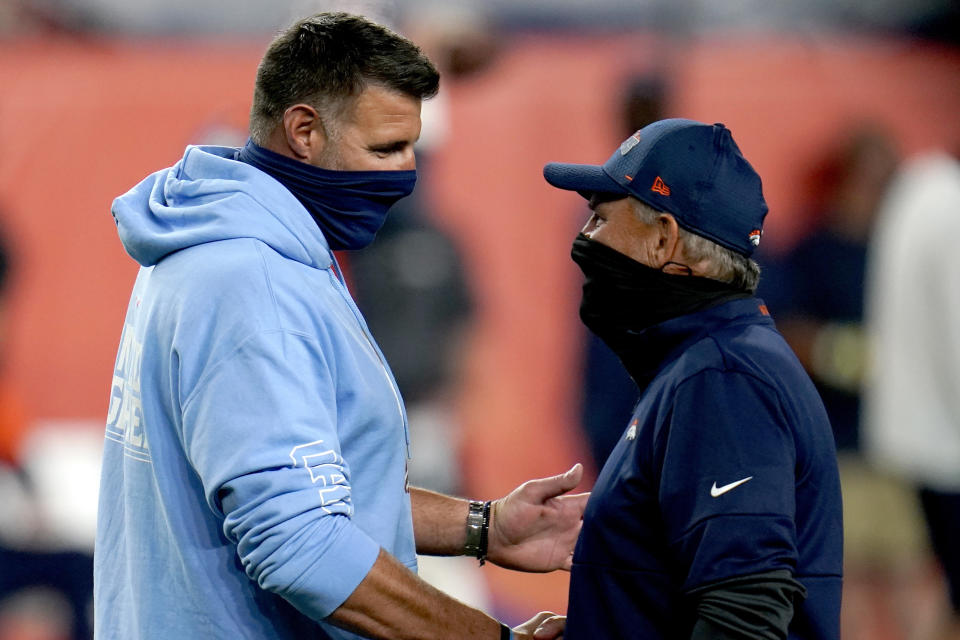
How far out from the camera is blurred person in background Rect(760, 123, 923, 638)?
562 cm

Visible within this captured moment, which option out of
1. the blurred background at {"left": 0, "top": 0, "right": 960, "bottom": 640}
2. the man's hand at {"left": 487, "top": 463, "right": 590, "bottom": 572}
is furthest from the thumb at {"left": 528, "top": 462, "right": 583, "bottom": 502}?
the blurred background at {"left": 0, "top": 0, "right": 960, "bottom": 640}

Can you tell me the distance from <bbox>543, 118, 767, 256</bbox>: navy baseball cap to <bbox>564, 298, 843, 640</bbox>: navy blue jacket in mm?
136

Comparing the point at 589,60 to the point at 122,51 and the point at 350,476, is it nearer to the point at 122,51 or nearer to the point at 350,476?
the point at 122,51

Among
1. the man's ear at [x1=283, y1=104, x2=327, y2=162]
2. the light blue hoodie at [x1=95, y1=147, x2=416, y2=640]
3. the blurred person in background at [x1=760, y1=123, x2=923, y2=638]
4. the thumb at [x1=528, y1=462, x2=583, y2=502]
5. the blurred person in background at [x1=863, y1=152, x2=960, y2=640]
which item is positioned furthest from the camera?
the blurred person in background at [x1=760, y1=123, x2=923, y2=638]

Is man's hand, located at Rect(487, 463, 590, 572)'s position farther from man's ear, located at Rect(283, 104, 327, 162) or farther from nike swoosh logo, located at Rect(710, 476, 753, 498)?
man's ear, located at Rect(283, 104, 327, 162)

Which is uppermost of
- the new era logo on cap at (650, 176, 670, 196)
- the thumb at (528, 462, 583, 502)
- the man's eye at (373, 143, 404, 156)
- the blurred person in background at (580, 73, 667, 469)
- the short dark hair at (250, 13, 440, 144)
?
the short dark hair at (250, 13, 440, 144)

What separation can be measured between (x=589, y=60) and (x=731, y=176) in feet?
13.1

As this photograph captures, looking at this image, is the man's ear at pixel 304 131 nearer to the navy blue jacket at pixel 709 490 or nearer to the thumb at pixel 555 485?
the navy blue jacket at pixel 709 490

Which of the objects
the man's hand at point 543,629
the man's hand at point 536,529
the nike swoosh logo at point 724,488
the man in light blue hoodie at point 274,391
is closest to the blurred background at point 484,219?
the man's hand at point 536,529

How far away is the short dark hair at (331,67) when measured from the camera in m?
2.00

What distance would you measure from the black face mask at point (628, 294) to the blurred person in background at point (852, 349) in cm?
362

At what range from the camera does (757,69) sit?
235 inches

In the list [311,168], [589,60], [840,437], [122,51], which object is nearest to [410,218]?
[589,60]

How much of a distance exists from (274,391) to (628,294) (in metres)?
0.68
